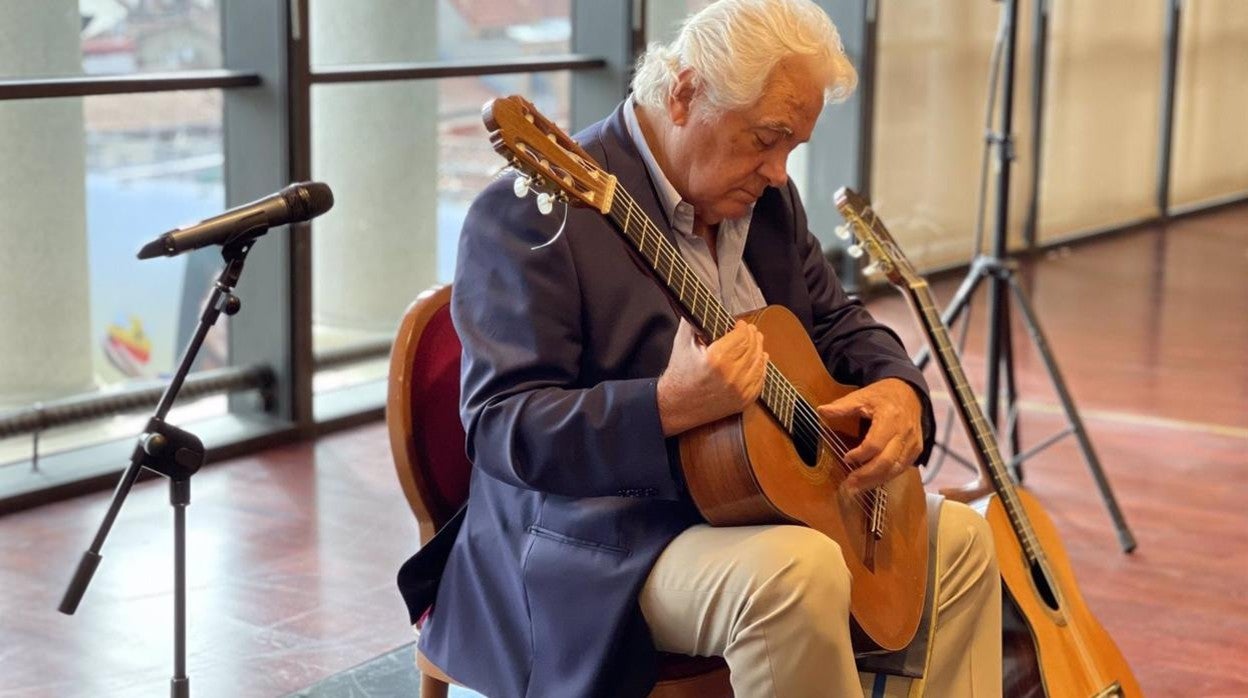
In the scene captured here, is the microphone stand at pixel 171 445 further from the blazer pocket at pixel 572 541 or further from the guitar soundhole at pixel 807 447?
the guitar soundhole at pixel 807 447

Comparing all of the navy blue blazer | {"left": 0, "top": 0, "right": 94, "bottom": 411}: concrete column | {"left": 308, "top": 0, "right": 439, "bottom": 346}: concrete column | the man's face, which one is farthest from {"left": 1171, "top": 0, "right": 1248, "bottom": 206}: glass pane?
the navy blue blazer

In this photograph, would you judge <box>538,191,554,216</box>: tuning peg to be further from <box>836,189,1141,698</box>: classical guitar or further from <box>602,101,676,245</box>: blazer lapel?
<box>836,189,1141,698</box>: classical guitar

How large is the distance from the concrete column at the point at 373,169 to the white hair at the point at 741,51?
289 cm

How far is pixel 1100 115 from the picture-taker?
29.7ft

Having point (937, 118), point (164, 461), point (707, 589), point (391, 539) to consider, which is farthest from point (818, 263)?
point (937, 118)

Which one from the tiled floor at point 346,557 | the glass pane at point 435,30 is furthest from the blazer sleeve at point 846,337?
the glass pane at point 435,30

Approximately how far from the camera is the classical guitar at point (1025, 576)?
2.58m

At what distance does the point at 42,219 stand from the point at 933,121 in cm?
449

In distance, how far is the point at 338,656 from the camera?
10.3ft

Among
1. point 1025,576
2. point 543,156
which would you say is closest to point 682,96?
point 543,156

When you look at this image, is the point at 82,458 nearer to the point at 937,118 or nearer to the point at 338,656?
the point at 338,656

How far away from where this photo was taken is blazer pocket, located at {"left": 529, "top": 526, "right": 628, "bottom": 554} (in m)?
2.08

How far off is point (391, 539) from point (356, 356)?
1393 mm

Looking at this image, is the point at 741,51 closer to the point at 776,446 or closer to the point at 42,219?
the point at 776,446
